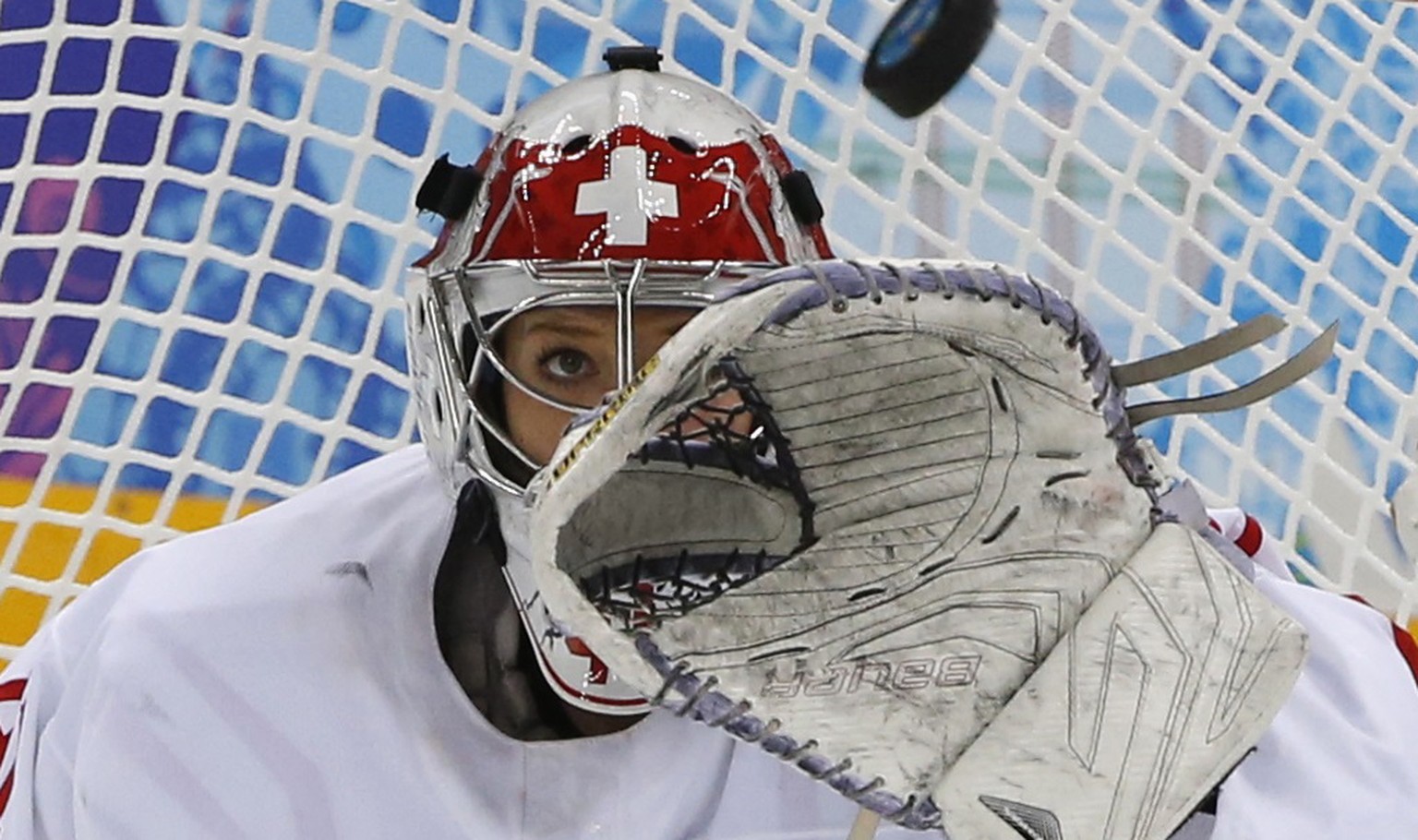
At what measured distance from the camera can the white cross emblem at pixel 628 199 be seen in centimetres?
119

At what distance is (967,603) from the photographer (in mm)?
912

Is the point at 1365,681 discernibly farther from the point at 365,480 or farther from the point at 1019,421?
the point at 365,480

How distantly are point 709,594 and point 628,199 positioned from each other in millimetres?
359

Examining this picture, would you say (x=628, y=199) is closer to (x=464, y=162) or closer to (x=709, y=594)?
(x=709, y=594)

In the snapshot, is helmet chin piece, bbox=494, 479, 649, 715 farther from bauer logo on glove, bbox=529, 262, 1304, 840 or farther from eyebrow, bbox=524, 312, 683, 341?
bauer logo on glove, bbox=529, 262, 1304, 840

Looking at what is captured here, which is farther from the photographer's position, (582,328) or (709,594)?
(582,328)

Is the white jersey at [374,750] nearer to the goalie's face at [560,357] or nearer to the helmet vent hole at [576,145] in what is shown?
the goalie's face at [560,357]

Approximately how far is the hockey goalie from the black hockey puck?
1.20 ft

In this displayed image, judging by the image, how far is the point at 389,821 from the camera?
1.19m

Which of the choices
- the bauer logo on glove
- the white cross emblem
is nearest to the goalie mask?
the white cross emblem

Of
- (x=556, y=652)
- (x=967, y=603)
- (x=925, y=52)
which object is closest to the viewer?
(x=967, y=603)

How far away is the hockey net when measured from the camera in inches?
Answer: 69.1

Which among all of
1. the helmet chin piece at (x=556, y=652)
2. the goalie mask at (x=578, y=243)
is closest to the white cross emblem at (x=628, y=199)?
the goalie mask at (x=578, y=243)

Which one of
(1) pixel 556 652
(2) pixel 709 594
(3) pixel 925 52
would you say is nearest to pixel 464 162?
(3) pixel 925 52
